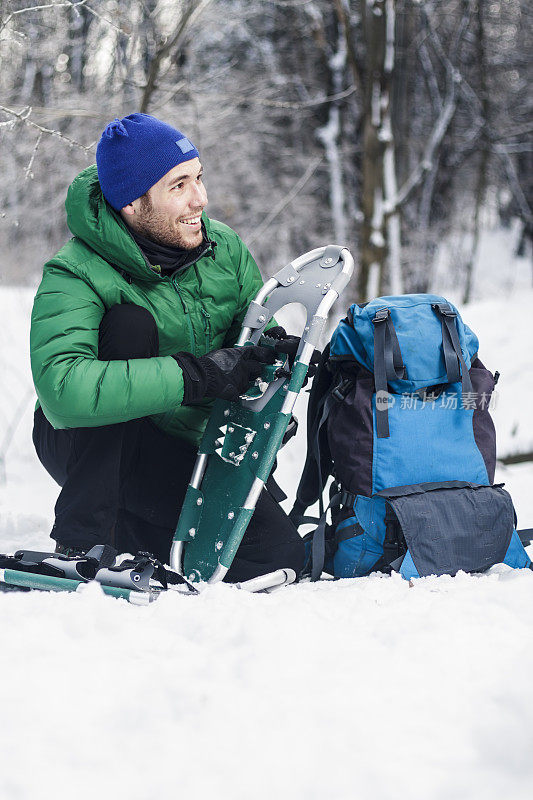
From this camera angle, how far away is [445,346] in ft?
8.38

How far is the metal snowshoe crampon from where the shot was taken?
2006mm

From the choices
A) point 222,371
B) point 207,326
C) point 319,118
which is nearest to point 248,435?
point 222,371

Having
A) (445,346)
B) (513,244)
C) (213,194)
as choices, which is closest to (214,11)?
(213,194)

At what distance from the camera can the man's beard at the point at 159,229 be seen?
243cm

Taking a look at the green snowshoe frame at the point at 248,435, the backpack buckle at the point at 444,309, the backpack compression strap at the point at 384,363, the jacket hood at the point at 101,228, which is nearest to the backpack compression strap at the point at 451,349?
the backpack buckle at the point at 444,309

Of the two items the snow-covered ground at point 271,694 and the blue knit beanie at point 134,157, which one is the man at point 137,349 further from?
the snow-covered ground at point 271,694

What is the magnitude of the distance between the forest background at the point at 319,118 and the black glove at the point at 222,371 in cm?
526

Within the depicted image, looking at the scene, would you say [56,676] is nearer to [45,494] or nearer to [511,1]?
[45,494]

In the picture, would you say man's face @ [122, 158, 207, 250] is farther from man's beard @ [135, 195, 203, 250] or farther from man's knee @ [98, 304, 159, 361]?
man's knee @ [98, 304, 159, 361]

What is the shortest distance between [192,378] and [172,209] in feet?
2.04

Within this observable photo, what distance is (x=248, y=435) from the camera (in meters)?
2.50

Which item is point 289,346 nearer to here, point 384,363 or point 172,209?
point 384,363

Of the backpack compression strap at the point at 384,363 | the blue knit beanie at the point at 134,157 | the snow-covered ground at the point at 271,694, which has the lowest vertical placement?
the snow-covered ground at the point at 271,694

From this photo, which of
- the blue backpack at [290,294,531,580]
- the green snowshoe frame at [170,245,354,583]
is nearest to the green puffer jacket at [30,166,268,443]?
the green snowshoe frame at [170,245,354,583]
